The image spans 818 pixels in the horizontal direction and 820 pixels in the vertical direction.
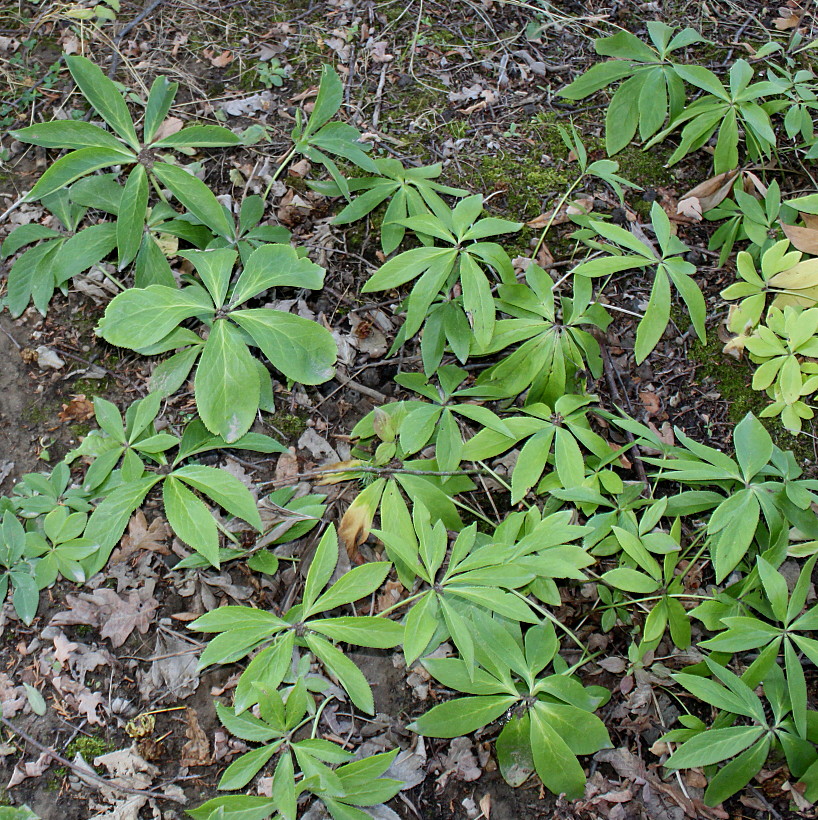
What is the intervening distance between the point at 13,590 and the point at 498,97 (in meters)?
2.95

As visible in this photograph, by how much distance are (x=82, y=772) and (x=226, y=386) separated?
1.25 metres

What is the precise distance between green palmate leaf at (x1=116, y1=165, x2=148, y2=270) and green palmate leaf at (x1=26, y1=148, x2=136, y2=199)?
0.21 ft

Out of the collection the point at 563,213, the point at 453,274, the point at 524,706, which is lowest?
the point at 524,706

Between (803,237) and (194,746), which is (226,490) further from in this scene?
(803,237)

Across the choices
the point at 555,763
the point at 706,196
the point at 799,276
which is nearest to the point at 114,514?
the point at 555,763

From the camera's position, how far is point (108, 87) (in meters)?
2.18

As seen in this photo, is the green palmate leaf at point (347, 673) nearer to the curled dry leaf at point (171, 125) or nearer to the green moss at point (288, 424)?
the green moss at point (288, 424)

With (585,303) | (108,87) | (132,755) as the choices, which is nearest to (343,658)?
(132,755)

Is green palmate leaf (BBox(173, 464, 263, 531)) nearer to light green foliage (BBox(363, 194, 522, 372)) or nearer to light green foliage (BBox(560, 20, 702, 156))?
light green foliage (BBox(363, 194, 522, 372))

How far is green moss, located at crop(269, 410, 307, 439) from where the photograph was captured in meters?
2.59

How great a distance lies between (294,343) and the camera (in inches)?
81.9

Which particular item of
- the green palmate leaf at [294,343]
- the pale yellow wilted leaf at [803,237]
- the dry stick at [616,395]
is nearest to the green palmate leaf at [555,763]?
the dry stick at [616,395]

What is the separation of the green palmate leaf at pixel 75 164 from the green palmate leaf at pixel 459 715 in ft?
6.46

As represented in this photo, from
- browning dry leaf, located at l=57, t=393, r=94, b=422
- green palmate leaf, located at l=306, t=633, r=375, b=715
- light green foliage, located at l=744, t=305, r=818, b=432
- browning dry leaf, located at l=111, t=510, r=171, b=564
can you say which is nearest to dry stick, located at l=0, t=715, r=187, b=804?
browning dry leaf, located at l=111, t=510, r=171, b=564
